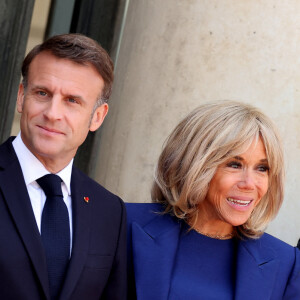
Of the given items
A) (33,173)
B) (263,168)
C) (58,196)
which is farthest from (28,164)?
(263,168)

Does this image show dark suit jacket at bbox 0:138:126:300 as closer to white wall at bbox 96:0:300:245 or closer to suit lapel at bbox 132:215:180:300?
suit lapel at bbox 132:215:180:300

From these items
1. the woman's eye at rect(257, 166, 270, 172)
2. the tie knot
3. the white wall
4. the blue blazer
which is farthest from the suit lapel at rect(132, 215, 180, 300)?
the white wall

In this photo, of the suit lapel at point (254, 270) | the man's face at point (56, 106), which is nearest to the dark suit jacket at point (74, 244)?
the man's face at point (56, 106)

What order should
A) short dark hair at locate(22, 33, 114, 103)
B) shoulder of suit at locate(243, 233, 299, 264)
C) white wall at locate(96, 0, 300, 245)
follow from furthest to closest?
white wall at locate(96, 0, 300, 245)
shoulder of suit at locate(243, 233, 299, 264)
short dark hair at locate(22, 33, 114, 103)

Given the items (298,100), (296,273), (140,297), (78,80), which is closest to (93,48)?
(78,80)

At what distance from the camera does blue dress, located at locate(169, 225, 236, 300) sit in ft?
12.8

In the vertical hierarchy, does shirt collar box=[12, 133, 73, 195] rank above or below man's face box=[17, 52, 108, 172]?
below

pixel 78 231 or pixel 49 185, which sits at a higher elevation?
pixel 49 185

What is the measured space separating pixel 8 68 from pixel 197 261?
2.57m

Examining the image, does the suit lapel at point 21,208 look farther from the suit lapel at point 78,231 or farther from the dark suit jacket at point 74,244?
the suit lapel at point 78,231

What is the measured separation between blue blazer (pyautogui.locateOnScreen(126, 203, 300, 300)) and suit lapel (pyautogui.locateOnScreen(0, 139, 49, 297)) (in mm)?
828

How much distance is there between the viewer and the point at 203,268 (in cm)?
400

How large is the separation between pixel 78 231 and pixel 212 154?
0.87 meters

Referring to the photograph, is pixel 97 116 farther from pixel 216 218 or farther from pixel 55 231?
pixel 216 218
